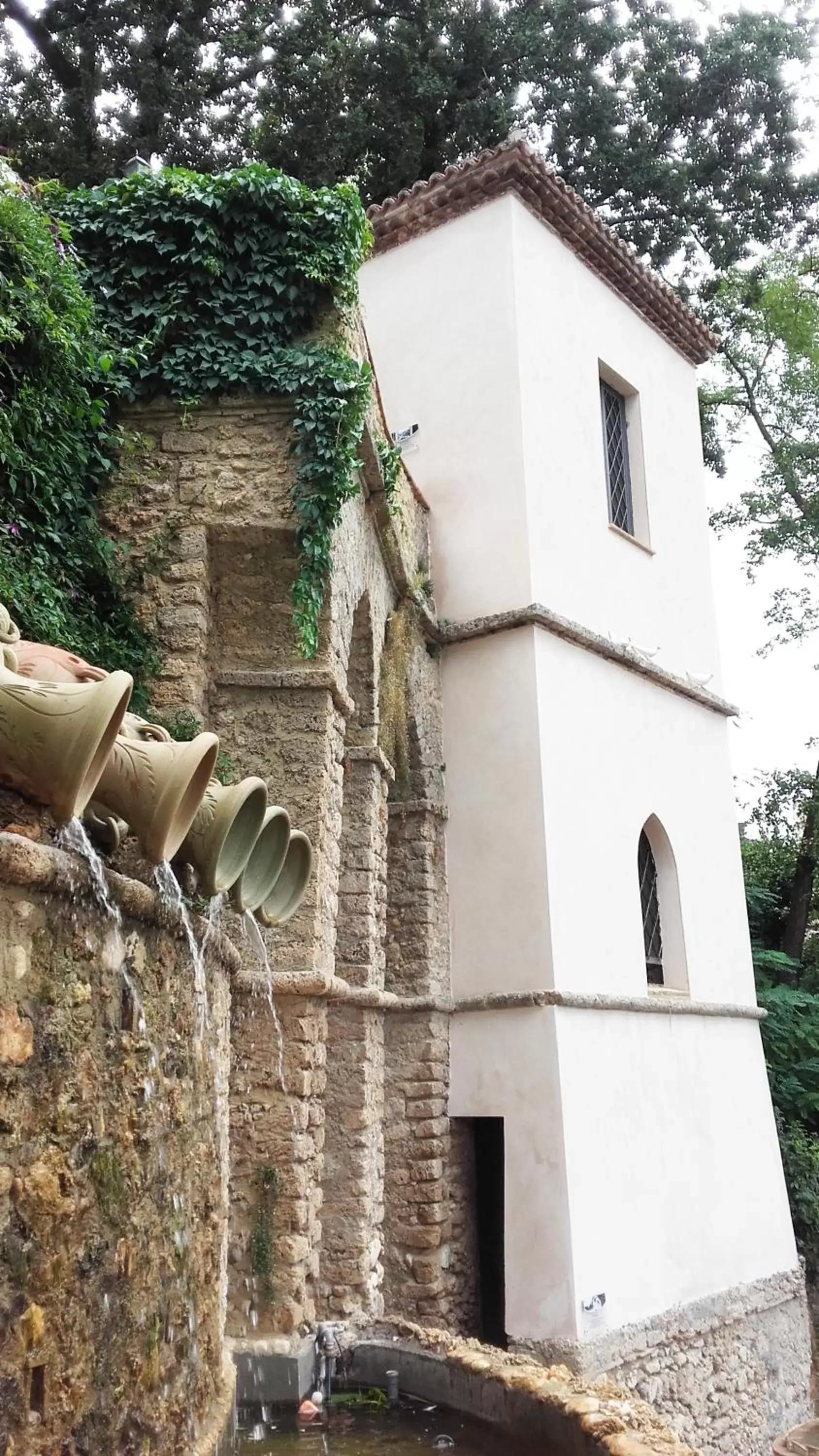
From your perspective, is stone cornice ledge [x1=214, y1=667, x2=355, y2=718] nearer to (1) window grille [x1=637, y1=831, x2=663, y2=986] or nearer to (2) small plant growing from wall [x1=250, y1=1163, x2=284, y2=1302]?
(2) small plant growing from wall [x1=250, y1=1163, x2=284, y2=1302]

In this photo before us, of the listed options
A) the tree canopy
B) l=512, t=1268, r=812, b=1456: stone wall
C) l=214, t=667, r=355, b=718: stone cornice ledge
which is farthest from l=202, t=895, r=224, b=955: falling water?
the tree canopy

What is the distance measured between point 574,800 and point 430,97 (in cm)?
979

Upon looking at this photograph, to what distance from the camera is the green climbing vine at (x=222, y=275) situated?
6250 mm

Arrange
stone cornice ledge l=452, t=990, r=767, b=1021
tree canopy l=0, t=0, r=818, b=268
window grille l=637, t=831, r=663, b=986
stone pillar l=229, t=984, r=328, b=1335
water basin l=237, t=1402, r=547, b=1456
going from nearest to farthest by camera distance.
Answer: water basin l=237, t=1402, r=547, b=1456, stone pillar l=229, t=984, r=328, b=1335, stone cornice ledge l=452, t=990, r=767, b=1021, window grille l=637, t=831, r=663, b=986, tree canopy l=0, t=0, r=818, b=268

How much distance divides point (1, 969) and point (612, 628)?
26.1ft

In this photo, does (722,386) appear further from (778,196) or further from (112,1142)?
(112,1142)

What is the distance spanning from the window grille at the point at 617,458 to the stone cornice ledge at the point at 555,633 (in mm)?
1390

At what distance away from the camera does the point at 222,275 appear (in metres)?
6.39

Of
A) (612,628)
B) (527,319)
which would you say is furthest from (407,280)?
(612,628)

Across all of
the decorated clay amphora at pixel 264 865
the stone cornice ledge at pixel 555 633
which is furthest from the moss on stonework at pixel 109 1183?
the stone cornice ledge at pixel 555 633

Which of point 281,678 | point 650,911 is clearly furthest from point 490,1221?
point 281,678

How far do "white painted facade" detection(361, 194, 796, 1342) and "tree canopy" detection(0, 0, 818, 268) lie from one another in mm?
4685

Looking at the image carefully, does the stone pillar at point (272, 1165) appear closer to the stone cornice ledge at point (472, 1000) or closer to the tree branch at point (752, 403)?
the stone cornice ledge at point (472, 1000)

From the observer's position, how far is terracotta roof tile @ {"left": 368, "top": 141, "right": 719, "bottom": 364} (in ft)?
31.7
